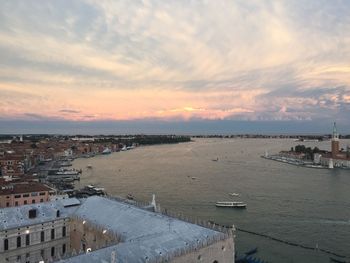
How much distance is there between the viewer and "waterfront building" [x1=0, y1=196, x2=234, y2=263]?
10.2 metres

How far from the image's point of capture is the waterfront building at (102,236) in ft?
33.4

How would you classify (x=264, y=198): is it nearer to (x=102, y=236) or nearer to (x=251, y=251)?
(x=251, y=251)

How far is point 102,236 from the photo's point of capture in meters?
13.1

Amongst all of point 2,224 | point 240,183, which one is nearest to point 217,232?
point 2,224

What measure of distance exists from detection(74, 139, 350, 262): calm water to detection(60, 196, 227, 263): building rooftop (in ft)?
26.0

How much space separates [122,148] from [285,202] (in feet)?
254

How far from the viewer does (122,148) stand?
103875mm

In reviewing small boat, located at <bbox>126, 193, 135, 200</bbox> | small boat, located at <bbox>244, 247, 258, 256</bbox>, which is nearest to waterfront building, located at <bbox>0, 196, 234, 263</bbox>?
small boat, located at <bbox>244, 247, 258, 256</bbox>

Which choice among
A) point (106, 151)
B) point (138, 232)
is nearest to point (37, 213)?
point (138, 232)

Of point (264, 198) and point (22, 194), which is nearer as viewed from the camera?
point (22, 194)

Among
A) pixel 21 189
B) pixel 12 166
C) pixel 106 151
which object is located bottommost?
pixel 106 151

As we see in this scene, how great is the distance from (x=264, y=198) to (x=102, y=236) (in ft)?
68.2

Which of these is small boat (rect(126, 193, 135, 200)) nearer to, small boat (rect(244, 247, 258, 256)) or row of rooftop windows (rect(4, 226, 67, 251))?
small boat (rect(244, 247, 258, 256))

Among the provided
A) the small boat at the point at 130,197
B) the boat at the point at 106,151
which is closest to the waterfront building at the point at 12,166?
the small boat at the point at 130,197
